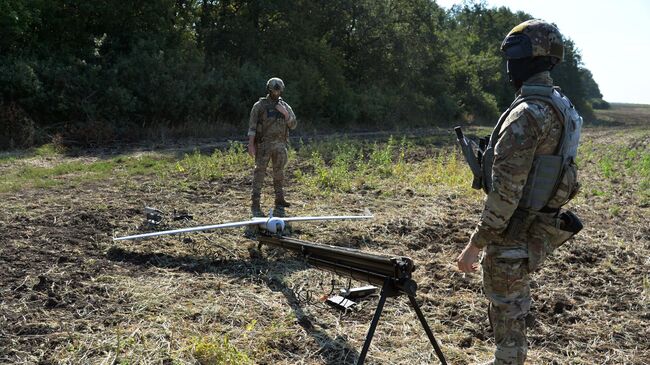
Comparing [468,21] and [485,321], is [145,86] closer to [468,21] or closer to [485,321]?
[485,321]

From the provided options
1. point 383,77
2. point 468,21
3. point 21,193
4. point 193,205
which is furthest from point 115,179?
point 468,21

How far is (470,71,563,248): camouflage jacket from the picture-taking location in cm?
324

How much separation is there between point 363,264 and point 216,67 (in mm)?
19894

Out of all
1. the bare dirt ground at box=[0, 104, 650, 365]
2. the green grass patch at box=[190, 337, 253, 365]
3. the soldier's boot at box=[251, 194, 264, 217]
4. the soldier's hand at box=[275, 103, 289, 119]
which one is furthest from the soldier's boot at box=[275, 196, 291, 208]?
the green grass patch at box=[190, 337, 253, 365]

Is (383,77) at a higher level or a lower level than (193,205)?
higher

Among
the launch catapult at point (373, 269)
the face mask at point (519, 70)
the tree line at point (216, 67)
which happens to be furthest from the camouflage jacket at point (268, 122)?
the tree line at point (216, 67)

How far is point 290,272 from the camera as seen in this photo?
616cm

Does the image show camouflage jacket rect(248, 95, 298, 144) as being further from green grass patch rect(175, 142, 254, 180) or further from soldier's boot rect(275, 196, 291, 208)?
green grass patch rect(175, 142, 254, 180)

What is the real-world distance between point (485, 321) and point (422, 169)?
810cm

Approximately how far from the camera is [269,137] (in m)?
8.91

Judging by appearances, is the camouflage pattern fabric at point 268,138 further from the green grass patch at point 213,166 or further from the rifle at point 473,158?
the rifle at point 473,158

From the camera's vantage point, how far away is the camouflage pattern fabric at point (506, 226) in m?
3.25

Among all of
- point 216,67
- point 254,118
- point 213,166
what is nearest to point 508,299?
point 254,118

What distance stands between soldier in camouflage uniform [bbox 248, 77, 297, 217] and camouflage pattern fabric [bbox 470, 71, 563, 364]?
5.42m
